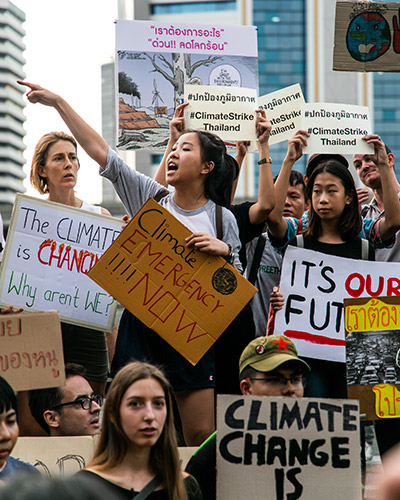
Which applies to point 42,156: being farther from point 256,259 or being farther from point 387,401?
point 387,401

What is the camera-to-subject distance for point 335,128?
5.29 m

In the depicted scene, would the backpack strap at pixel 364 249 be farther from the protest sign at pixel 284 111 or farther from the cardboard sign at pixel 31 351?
the cardboard sign at pixel 31 351

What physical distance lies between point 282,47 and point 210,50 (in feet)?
290

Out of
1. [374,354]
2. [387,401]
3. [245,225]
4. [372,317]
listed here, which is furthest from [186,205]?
[387,401]

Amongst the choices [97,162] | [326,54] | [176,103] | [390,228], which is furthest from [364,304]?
[326,54]

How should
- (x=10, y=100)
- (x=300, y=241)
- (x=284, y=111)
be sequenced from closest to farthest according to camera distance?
1. (x=300, y=241)
2. (x=284, y=111)
3. (x=10, y=100)

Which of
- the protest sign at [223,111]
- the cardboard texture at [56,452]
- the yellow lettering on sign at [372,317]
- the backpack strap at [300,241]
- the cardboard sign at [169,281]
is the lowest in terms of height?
the cardboard texture at [56,452]

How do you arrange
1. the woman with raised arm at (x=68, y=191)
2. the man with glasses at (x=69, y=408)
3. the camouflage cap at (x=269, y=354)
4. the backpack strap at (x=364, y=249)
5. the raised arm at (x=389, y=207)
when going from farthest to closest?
the woman with raised arm at (x=68, y=191) < the raised arm at (x=389, y=207) < the backpack strap at (x=364, y=249) < the man with glasses at (x=69, y=408) < the camouflage cap at (x=269, y=354)

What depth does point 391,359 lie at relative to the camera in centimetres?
443

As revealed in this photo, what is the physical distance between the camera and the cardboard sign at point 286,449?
3297 millimetres

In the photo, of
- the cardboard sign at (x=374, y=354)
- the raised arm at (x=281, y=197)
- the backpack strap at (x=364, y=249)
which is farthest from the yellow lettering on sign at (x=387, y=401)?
the raised arm at (x=281, y=197)

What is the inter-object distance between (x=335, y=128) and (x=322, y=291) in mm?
1040

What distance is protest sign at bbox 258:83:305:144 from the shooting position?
18.2ft

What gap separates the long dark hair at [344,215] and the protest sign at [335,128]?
389mm
